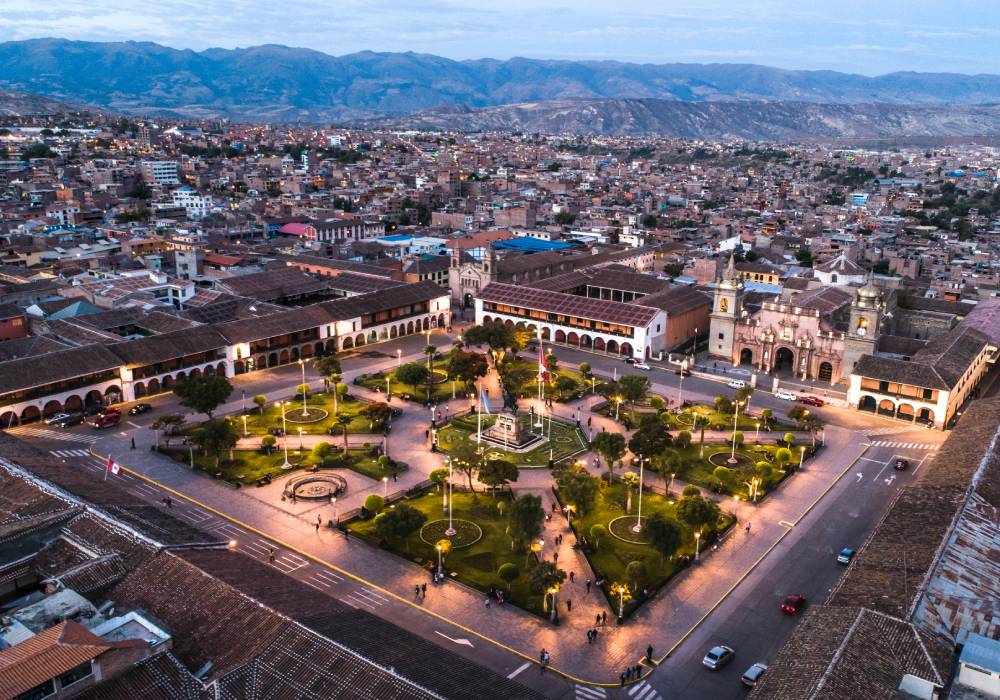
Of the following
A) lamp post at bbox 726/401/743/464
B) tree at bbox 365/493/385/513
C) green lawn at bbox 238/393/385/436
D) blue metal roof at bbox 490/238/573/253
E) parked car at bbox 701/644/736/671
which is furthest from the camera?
blue metal roof at bbox 490/238/573/253

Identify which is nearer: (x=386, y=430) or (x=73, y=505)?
(x=73, y=505)

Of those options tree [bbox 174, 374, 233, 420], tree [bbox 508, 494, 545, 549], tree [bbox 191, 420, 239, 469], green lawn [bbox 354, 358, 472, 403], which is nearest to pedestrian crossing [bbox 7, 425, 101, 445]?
tree [bbox 174, 374, 233, 420]

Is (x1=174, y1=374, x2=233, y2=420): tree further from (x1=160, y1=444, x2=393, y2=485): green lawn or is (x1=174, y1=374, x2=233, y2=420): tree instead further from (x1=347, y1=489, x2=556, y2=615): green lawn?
(x1=347, y1=489, x2=556, y2=615): green lawn

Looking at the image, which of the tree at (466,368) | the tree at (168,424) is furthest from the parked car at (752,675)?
the tree at (168,424)

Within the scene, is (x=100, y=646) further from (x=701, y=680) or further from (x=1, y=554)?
(x=701, y=680)

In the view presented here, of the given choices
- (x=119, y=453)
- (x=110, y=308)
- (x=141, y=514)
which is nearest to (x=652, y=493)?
(x=141, y=514)
